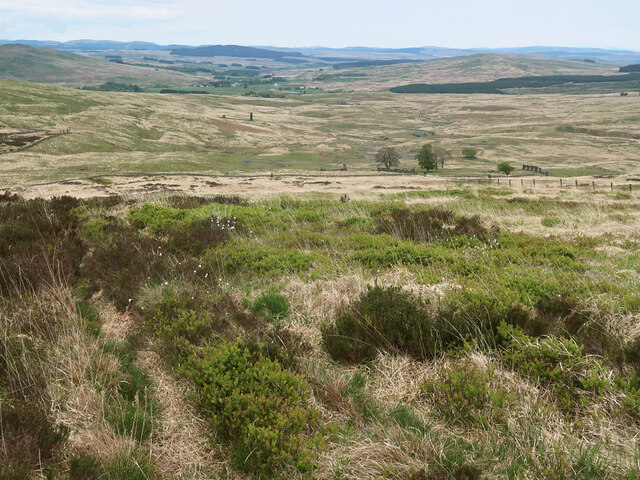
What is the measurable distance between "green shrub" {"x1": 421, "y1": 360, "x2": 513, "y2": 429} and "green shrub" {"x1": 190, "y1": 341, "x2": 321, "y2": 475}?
1212 mm

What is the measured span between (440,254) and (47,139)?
106573mm

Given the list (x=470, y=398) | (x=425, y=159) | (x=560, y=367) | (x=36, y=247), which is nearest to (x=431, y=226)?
(x=560, y=367)

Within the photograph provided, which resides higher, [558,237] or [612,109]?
[612,109]

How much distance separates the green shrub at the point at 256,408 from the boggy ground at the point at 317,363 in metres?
0.02

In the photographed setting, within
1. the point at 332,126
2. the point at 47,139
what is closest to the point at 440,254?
the point at 47,139

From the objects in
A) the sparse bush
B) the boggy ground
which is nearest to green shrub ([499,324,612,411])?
the boggy ground

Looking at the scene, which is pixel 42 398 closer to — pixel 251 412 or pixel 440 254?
pixel 251 412

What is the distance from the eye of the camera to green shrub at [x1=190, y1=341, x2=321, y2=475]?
337 cm

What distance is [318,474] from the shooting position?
328 centimetres

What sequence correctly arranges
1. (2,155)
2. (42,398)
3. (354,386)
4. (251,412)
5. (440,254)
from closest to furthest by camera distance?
(251,412) → (42,398) → (354,386) → (440,254) → (2,155)

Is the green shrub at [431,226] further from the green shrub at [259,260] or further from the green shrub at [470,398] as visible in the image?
the green shrub at [470,398]

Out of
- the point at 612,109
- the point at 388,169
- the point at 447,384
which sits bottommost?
the point at 388,169

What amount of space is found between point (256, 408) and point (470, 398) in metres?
1.96

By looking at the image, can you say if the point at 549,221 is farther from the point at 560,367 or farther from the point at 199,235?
the point at 199,235
